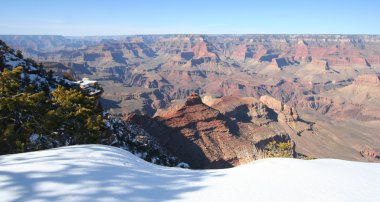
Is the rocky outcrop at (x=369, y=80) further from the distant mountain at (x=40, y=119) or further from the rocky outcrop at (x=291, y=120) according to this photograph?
the distant mountain at (x=40, y=119)

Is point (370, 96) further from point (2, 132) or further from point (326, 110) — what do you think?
point (2, 132)

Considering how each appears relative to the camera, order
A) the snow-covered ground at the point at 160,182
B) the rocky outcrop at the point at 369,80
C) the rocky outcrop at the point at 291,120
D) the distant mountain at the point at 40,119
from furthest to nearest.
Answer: the rocky outcrop at the point at 369,80 < the rocky outcrop at the point at 291,120 < the distant mountain at the point at 40,119 < the snow-covered ground at the point at 160,182

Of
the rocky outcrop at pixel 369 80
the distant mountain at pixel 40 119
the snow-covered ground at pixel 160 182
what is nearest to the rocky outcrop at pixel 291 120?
the distant mountain at pixel 40 119

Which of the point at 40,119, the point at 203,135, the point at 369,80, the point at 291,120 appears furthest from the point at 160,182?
the point at 369,80

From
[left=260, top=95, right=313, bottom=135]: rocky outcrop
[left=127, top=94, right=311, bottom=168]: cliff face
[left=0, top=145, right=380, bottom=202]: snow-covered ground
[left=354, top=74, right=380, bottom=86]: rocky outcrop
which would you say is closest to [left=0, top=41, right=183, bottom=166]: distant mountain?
[left=0, top=145, right=380, bottom=202]: snow-covered ground

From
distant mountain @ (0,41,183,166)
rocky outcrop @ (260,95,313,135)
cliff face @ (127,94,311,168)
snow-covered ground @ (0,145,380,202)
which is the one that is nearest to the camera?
snow-covered ground @ (0,145,380,202)

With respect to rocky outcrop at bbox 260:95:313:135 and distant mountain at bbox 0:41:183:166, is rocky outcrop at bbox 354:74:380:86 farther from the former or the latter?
distant mountain at bbox 0:41:183:166

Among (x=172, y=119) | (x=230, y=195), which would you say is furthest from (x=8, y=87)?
(x=172, y=119)

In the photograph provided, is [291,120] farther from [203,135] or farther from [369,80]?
[369,80]
